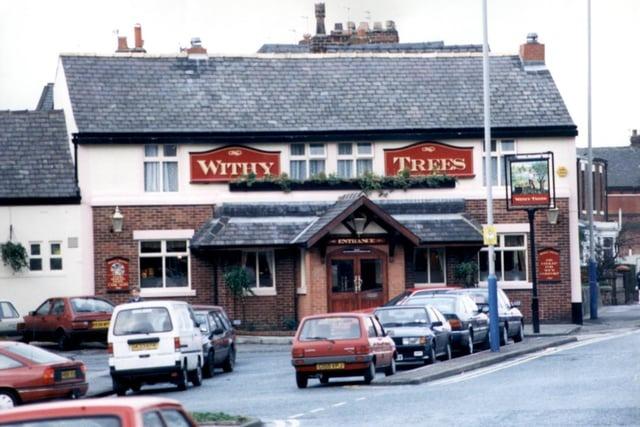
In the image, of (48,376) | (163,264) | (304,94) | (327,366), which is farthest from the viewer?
(304,94)

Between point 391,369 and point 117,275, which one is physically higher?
point 117,275

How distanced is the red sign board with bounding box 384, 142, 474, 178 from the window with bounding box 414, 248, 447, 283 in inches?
106

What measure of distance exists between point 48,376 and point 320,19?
56412mm

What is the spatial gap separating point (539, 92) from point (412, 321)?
2018cm

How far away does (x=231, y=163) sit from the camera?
4878cm

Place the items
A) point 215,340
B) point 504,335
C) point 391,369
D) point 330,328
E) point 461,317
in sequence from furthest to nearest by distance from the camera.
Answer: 1. point 504,335
2. point 461,317
3. point 215,340
4. point 391,369
5. point 330,328

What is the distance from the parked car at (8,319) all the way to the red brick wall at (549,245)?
600 inches

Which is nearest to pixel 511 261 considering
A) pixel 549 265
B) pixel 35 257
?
pixel 549 265

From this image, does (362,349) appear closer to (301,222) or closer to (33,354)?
(33,354)

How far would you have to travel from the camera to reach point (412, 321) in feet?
106

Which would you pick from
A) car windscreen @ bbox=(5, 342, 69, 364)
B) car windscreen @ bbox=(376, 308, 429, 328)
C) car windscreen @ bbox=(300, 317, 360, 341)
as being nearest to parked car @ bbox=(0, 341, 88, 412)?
car windscreen @ bbox=(5, 342, 69, 364)

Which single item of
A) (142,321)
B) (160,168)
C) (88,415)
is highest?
(160,168)

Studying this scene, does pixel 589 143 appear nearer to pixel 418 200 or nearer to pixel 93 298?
pixel 418 200

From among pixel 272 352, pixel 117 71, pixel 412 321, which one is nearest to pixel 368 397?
pixel 412 321
